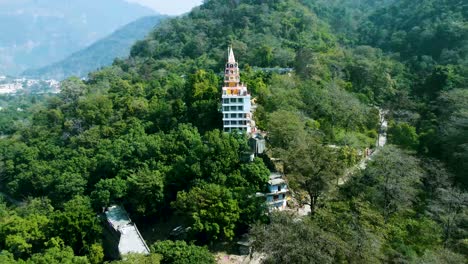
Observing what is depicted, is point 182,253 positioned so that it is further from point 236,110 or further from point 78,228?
point 236,110

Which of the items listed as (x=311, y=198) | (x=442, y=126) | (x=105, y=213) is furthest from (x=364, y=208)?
(x=105, y=213)

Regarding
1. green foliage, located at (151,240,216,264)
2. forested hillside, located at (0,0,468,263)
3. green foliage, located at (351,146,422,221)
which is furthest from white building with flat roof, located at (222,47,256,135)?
green foliage, located at (151,240,216,264)

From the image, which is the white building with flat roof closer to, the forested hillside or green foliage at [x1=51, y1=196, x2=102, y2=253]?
the forested hillside

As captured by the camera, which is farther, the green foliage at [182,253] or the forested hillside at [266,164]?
the green foliage at [182,253]

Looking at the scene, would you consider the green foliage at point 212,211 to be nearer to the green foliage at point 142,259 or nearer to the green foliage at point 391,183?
the green foliage at point 142,259

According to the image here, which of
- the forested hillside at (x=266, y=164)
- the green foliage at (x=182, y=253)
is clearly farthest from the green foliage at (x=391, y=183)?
the green foliage at (x=182, y=253)

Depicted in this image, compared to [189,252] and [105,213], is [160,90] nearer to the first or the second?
[105,213]

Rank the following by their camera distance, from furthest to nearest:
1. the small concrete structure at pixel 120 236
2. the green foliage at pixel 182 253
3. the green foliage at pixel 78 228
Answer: the green foliage at pixel 78 228 → the small concrete structure at pixel 120 236 → the green foliage at pixel 182 253

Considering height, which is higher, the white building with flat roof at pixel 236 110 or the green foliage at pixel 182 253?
the white building with flat roof at pixel 236 110
